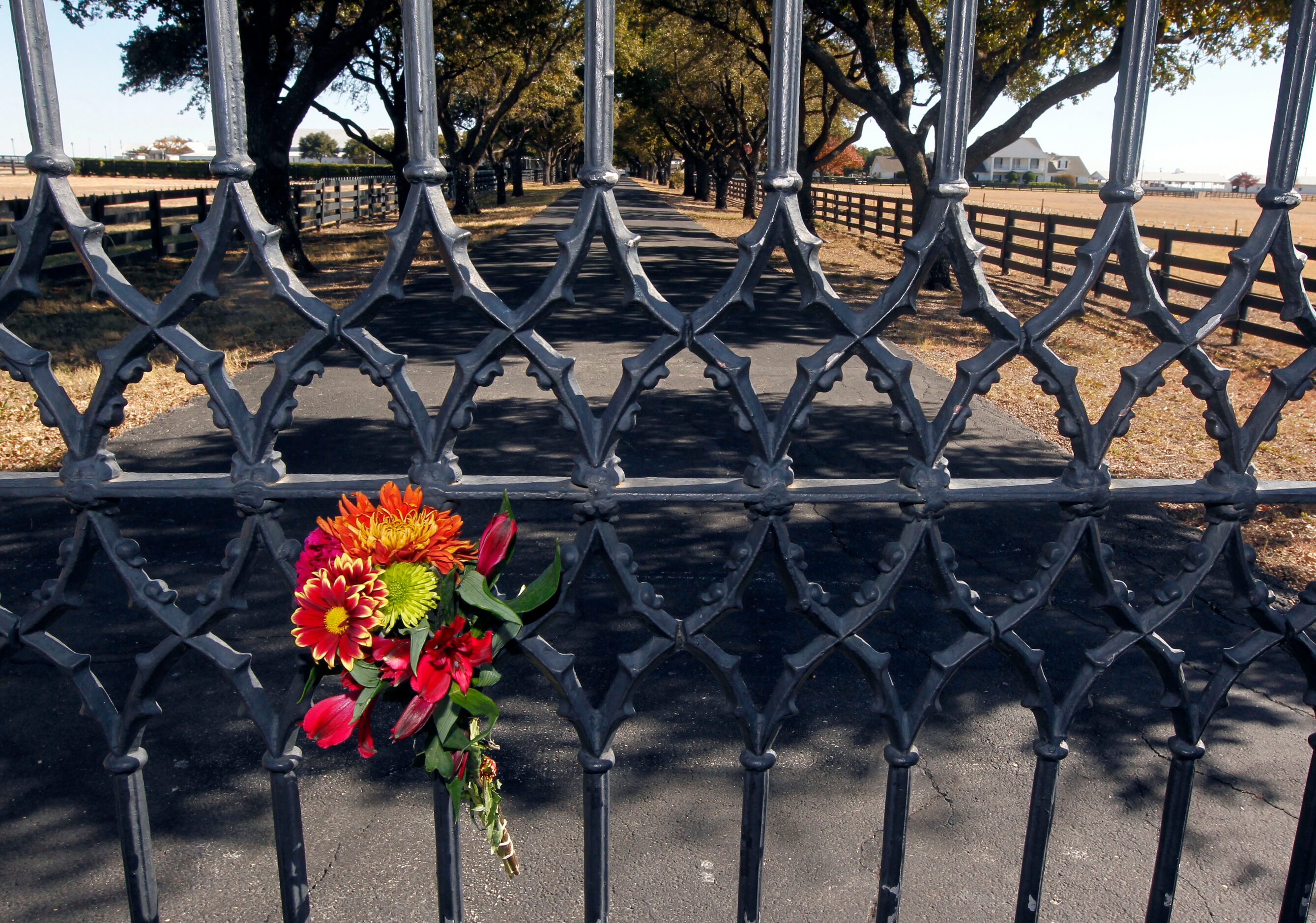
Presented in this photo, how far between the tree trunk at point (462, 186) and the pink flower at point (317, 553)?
36.6 m

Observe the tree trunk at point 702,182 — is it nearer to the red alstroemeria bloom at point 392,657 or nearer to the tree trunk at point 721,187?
the tree trunk at point 721,187

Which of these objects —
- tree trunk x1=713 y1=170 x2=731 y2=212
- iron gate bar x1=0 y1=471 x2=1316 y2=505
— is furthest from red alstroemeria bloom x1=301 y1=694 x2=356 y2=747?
tree trunk x1=713 y1=170 x2=731 y2=212

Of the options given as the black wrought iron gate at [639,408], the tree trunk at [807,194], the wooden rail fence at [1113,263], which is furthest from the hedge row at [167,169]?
the black wrought iron gate at [639,408]

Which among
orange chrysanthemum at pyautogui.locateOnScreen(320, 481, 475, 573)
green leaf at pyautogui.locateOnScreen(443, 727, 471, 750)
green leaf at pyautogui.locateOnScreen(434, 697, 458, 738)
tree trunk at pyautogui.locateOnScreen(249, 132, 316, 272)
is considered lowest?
green leaf at pyautogui.locateOnScreen(443, 727, 471, 750)

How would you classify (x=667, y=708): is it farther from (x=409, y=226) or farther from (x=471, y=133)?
(x=471, y=133)

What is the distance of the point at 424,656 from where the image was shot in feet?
5.01

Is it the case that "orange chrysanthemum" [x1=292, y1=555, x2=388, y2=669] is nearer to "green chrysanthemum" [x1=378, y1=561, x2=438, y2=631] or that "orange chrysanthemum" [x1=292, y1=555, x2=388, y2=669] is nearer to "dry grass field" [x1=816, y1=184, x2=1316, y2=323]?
"green chrysanthemum" [x1=378, y1=561, x2=438, y2=631]

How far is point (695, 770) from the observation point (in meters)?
3.65

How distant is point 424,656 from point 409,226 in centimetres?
67

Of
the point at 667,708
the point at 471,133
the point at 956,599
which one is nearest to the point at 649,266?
the point at 667,708

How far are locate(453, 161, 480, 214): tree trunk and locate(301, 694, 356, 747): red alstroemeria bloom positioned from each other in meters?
36.7

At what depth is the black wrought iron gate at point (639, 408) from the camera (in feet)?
5.19

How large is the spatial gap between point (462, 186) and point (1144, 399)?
3029cm

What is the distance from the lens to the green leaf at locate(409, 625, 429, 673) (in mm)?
1476
